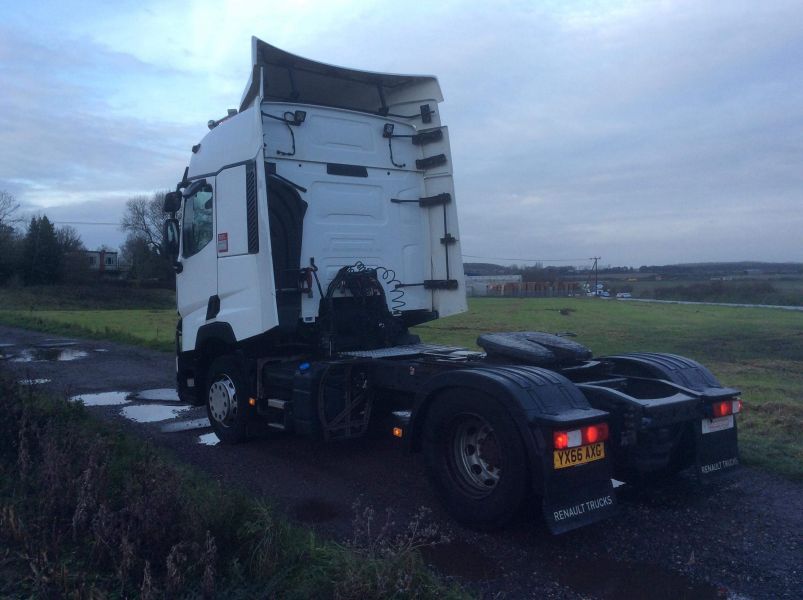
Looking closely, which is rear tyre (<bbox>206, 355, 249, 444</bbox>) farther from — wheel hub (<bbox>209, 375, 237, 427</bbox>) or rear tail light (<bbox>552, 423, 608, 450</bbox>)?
rear tail light (<bbox>552, 423, 608, 450</bbox>)

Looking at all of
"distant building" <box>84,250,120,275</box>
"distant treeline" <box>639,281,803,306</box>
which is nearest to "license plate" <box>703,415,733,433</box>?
"distant treeline" <box>639,281,803,306</box>

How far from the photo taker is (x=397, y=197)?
27.2ft

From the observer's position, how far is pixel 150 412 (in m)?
10.2

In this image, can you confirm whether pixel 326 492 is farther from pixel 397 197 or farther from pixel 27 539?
pixel 397 197

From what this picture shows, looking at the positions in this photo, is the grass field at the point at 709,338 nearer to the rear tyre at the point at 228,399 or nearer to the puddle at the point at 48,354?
the puddle at the point at 48,354

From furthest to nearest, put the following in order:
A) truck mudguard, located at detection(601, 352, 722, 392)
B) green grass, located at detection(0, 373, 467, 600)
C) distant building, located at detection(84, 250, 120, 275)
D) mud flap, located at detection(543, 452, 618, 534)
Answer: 1. distant building, located at detection(84, 250, 120, 275)
2. truck mudguard, located at detection(601, 352, 722, 392)
3. mud flap, located at detection(543, 452, 618, 534)
4. green grass, located at detection(0, 373, 467, 600)

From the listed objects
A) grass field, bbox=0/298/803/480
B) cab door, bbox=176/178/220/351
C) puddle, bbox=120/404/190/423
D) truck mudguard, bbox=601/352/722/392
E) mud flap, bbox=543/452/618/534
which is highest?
cab door, bbox=176/178/220/351

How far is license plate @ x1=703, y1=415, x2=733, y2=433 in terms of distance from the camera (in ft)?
18.4

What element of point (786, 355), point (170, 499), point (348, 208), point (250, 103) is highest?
point (250, 103)

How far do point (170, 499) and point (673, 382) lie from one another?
160 inches

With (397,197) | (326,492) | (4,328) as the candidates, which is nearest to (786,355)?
(397,197)

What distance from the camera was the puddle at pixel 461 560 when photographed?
4566mm

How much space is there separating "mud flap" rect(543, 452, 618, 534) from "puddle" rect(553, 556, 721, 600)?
0.26m

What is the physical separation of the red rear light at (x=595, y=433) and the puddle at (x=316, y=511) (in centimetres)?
213
